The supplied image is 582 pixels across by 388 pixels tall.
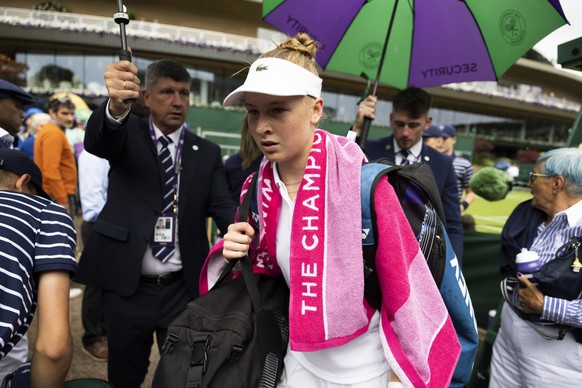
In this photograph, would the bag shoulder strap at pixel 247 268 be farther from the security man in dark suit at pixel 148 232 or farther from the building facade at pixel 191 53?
the building facade at pixel 191 53

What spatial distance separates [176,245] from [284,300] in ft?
3.58

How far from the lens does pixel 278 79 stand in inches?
53.0

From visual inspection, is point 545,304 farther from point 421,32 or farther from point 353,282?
point 421,32

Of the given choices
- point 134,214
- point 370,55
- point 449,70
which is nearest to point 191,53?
point 370,55

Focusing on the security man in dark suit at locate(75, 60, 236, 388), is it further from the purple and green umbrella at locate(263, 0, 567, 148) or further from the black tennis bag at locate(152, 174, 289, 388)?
the purple and green umbrella at locate(263, 0, 567, 148)

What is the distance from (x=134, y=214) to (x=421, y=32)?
8.13ft

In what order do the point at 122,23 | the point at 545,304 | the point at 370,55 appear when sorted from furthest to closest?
the point at 370,55 < the point at 545,304 < the point at 122,23

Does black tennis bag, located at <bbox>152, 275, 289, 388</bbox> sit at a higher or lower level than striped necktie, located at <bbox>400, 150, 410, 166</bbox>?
lower

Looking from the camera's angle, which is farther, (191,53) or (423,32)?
(191,53)

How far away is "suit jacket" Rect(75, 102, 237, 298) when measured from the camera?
7.66 ft

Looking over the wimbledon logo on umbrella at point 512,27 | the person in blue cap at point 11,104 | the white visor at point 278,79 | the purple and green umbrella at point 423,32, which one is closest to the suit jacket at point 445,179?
the purple and green umbrella at point 423,32

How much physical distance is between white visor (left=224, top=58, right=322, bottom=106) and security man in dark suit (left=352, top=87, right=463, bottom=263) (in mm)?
1772

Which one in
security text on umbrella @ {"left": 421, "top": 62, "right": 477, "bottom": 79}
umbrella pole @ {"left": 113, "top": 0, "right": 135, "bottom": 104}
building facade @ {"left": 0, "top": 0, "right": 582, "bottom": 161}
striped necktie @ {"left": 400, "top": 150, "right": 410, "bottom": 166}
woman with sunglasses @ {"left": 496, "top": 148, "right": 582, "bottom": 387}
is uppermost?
building facade @ {"left": 0, "top": 0, "right": 582, "bottom": 161}

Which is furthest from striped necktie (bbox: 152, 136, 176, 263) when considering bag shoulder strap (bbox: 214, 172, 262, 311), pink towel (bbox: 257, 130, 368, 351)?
pink towel (bbox: 257, 130, 368, 351)
